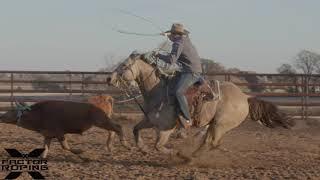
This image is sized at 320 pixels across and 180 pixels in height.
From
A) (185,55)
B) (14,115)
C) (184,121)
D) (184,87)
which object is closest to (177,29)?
(185,55)

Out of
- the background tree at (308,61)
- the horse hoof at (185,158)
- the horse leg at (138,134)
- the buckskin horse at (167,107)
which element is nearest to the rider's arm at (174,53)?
the buckskin horse at (167,107)

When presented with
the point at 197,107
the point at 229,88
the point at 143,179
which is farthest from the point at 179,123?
the point at 143,179

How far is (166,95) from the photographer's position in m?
8.45

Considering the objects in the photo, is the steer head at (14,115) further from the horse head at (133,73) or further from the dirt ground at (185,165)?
the horse head at (133,73)

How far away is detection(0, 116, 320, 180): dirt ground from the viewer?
7.30 metres

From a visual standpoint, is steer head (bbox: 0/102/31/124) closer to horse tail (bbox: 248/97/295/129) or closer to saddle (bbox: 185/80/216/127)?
saddle (bbox: 185/80/216/127)

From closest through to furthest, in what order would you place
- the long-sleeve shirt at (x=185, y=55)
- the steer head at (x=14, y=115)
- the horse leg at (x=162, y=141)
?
the horse leg at (x=162, y=141) < the long-sleeve shirt at (x=185, y=55) < the steer head at (x=14, y=115)

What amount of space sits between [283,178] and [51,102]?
3861 millimetres

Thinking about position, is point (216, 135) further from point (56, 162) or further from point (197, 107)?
point (56, 162)

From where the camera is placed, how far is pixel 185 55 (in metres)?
8.55

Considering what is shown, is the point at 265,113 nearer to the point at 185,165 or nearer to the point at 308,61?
the point at 185,165

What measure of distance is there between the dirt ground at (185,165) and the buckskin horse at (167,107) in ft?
1.12

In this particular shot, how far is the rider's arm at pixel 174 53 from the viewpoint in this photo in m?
8.36

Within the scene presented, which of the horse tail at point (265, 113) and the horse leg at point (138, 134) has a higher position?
the horse tail at point (265, 113)
